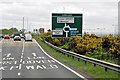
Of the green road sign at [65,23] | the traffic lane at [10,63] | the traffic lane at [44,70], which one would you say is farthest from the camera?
the green road sign at [65,23]

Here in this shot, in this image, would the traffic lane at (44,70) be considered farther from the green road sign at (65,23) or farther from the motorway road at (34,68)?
the green road sign at (65,23)

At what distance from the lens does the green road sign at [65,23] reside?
1843 inches

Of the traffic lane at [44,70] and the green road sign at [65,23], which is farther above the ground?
the green road sign at [65,23]

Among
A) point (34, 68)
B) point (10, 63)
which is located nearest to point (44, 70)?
point (34, 68)

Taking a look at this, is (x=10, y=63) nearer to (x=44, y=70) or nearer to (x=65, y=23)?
(x=44, y=70)

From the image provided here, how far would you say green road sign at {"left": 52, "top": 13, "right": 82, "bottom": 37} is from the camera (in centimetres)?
4681

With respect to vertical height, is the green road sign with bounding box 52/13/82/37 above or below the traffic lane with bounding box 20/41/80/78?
above

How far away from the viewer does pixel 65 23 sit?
4697cm

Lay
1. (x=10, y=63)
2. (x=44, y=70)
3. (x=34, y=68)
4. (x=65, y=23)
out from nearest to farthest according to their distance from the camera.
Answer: (x=44, y=70), (x=34, y=68), (x=10, y=63), (x=65, y=23)

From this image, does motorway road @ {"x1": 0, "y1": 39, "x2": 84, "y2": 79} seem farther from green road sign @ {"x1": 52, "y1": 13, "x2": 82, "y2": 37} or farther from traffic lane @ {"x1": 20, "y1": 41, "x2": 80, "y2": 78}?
green road sign @ {"x1": 52, "y1": 13, "x2": 82, "y2": 37}

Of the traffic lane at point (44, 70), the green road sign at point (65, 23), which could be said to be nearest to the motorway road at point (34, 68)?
the traffic lane at point (44, 70)

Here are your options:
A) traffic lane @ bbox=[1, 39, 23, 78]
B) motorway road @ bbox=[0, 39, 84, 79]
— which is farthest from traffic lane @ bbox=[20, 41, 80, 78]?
traffic lane @ bbox=[1, 39, 23, 78]

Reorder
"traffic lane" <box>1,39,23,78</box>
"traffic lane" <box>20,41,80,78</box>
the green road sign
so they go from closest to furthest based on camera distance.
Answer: "traffic lane" <box>20,41,80,78</box>
"traffic lane" <box>1,39,23,78</box>
the green road sign

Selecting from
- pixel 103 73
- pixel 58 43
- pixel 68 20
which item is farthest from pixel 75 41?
pixel 103 73
